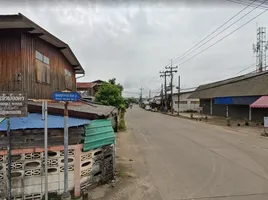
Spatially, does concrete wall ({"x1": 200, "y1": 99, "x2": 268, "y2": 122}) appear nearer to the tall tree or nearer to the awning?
the awning

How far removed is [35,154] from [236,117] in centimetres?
3219

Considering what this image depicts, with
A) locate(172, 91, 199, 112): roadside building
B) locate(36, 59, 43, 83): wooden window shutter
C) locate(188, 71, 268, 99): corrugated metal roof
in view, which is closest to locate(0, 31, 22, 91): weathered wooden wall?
locate(36, 59, 43, 83): wooden window shutter

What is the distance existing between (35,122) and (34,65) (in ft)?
10.8

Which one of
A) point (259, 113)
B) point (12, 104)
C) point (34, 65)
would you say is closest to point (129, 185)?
point (12, 104)

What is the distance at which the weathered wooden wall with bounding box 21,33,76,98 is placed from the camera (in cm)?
764

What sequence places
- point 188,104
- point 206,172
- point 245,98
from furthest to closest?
1. point 188,104
2. point 245,98
3. point 206,172

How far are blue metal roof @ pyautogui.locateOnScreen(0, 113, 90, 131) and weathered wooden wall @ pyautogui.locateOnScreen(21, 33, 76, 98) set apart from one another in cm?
208

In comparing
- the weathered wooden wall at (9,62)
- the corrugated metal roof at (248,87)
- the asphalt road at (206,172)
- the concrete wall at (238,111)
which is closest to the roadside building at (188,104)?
the corrugated metal roof at (248,87)

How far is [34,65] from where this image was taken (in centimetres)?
814

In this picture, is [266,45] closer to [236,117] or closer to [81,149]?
[236,117]

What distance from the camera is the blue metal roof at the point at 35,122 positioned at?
5.41 metres

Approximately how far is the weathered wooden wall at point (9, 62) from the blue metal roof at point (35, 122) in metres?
2.09

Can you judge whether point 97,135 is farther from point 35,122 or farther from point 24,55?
point 24,55

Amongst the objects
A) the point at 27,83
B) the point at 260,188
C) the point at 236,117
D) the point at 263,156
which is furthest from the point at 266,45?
the point at 27,83
